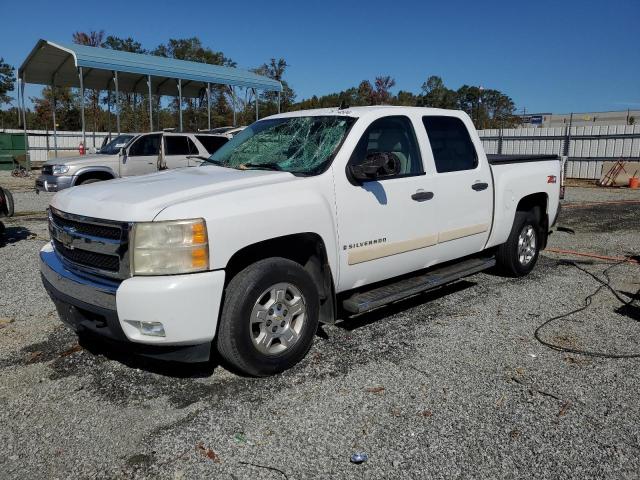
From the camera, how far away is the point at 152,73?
18797mm

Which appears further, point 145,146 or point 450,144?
point 145,146

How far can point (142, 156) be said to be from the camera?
526 inches

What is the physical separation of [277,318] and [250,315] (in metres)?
0.26

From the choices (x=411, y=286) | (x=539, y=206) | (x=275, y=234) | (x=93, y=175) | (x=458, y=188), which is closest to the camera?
(x=275, y=234)

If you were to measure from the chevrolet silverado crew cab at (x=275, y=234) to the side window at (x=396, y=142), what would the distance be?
0.01 m

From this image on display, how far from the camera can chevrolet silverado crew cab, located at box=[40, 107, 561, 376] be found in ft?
10.7

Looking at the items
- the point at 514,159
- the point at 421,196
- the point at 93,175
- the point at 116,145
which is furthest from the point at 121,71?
the point at 421,196

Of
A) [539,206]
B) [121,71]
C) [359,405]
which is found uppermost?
[121,71]

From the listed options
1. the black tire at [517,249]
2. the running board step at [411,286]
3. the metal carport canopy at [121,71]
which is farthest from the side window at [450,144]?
Result: the metal carport canopy at [121,71]

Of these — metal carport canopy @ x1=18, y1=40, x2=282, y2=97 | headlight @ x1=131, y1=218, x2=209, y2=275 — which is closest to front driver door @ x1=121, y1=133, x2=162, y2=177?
metal carport canopy @ x1=18, y1=40, x2=282, y2=97

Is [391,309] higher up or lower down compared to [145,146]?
lower down

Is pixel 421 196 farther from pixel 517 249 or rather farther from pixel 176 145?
pixel 176 145

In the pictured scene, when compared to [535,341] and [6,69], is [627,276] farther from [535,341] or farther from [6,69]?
[6,69]

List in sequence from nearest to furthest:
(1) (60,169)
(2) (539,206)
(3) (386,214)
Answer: (3) (386,214)
(2) (539,206)
(1) (60,169)
